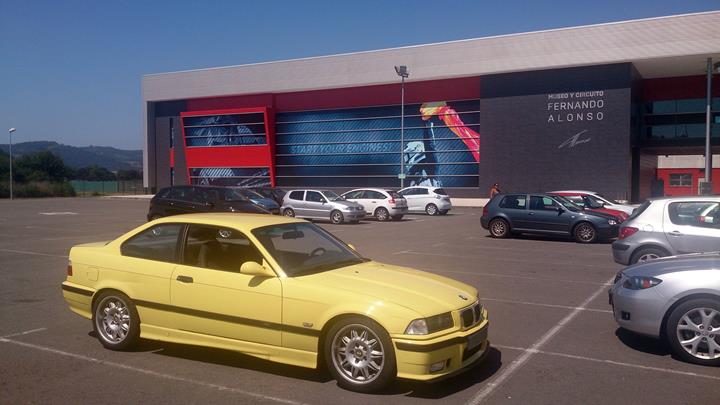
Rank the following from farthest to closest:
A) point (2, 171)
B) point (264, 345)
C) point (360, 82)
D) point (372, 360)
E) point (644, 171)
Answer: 1. point (2, 171)
2. point (360, 82)
3. point (644, 171)
4. point (264, 345)
5. point (372, 360)

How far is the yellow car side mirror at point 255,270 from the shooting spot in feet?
18.3

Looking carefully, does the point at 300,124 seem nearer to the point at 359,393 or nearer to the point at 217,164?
the point at 217,164

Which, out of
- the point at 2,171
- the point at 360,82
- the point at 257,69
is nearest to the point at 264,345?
the point at 360,82

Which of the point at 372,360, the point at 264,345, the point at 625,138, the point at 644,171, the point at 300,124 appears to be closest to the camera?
the point at 372,360

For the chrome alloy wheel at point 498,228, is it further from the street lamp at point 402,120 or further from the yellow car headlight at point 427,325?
the street lamp at point 402,120

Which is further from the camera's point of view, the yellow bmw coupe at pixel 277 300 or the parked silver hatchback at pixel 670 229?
the parked silver hatchback at pixel 670 229

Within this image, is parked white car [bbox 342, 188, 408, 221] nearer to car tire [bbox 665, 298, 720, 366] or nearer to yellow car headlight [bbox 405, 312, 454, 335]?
car tire [bbox 665, 298, 720, 366]

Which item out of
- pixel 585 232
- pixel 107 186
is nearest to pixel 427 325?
pixel 585 232

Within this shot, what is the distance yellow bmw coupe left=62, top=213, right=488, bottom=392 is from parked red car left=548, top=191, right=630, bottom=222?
1460 cm

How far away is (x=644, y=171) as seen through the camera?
46.2 meters

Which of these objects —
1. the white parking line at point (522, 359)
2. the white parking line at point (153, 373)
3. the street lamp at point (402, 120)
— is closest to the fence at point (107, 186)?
the street lamp at point (402, 120)

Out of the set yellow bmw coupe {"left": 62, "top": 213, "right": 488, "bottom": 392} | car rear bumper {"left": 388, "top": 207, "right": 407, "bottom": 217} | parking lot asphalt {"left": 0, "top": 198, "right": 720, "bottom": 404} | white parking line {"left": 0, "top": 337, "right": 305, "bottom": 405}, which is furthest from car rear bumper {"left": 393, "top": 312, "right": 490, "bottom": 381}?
car rear bumper {"left": 388, "top": 207, "right": 407, "bottom": 217}

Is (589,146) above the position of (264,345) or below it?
above

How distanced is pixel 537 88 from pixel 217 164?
28561 mm
